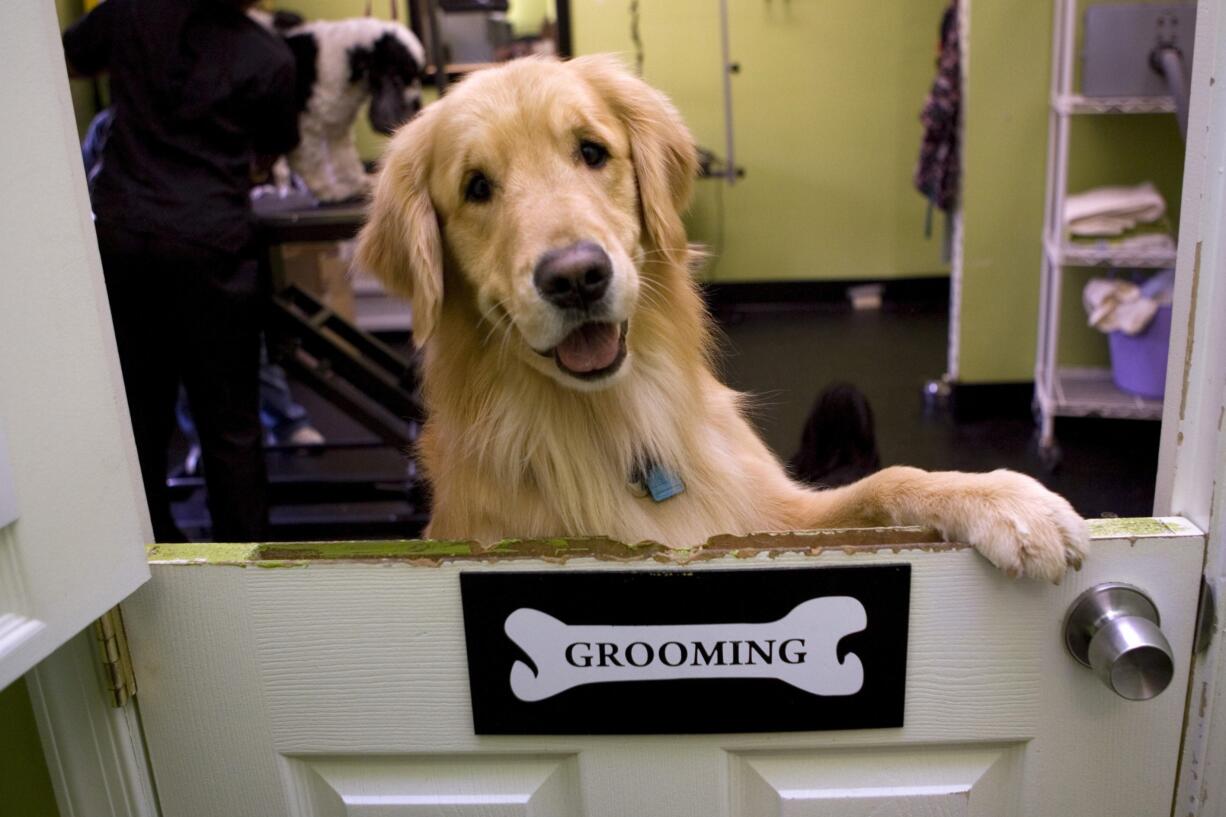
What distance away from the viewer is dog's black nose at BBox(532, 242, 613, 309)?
1.28 m

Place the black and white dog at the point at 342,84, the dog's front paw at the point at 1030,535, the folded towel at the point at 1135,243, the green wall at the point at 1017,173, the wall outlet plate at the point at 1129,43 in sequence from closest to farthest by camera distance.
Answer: the dog's front paw at the point at 1030,535
the black and white dog at the point at 342,84
the wall outlet plate at the point at 1129,43
the folded towel at the point at 1135,243
the green wall at the point at 1017,173

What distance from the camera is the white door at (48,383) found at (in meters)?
0.78

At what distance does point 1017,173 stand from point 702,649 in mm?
4084

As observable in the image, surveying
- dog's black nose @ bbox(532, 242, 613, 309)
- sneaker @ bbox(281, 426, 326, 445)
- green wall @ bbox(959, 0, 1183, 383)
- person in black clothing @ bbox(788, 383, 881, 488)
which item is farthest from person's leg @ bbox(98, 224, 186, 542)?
green wall @ bbox(959, 0, 1183, 383)

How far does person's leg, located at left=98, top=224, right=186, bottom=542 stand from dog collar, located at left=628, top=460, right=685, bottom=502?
1.84 meters

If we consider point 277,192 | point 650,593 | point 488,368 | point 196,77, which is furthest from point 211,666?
point 277,192

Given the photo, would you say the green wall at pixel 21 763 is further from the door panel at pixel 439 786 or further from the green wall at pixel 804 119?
the green wall at pixel 804 119

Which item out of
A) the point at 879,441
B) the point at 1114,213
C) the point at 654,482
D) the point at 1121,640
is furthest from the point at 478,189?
the point at 1114,213

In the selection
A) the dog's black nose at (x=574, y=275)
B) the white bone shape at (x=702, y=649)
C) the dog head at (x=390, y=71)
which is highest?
the dog head at (x=390, y=71)

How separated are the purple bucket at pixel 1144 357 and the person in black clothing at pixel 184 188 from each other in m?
3.19

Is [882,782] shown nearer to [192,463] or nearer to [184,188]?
[184,188]

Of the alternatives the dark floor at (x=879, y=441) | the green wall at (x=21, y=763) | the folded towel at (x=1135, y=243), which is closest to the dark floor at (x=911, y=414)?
the dark floor at (x=879, y=441)

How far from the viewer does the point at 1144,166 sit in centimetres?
425

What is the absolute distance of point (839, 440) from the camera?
253 centimetres
